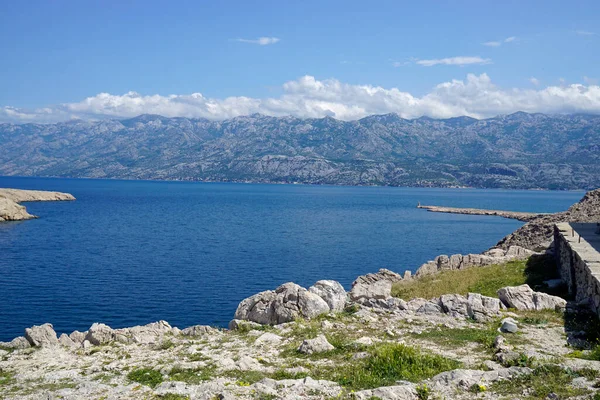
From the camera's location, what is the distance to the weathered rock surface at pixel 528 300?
85.4 feet

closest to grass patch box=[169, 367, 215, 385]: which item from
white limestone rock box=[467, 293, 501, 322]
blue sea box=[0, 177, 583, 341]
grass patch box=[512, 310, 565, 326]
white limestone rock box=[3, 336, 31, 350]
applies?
white limestone rock box=[3, 336, 31, 350]

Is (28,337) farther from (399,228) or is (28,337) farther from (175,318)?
(399,228)

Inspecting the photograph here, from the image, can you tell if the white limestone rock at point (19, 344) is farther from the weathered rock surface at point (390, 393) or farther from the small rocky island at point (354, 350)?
the weathered rock surface at point (390, 393)

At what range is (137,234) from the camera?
106 metres

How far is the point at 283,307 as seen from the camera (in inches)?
1105

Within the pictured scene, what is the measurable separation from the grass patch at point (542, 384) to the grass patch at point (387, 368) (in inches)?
91.5

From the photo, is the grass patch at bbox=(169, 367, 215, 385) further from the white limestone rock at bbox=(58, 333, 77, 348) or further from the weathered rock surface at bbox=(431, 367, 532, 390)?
the white limestone rock at bbox=(58, 333, 77, 348)

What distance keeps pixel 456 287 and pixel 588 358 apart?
53.6 feet

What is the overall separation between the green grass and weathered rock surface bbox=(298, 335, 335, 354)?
1398cm

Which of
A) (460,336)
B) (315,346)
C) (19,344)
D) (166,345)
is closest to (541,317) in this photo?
(460,336)

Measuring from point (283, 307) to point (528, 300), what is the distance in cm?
1324

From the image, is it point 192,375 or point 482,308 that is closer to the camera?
point 192,375

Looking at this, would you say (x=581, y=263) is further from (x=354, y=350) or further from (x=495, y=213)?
(x=495, y=213)

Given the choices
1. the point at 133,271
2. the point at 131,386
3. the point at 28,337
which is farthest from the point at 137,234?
the point at 131,386
